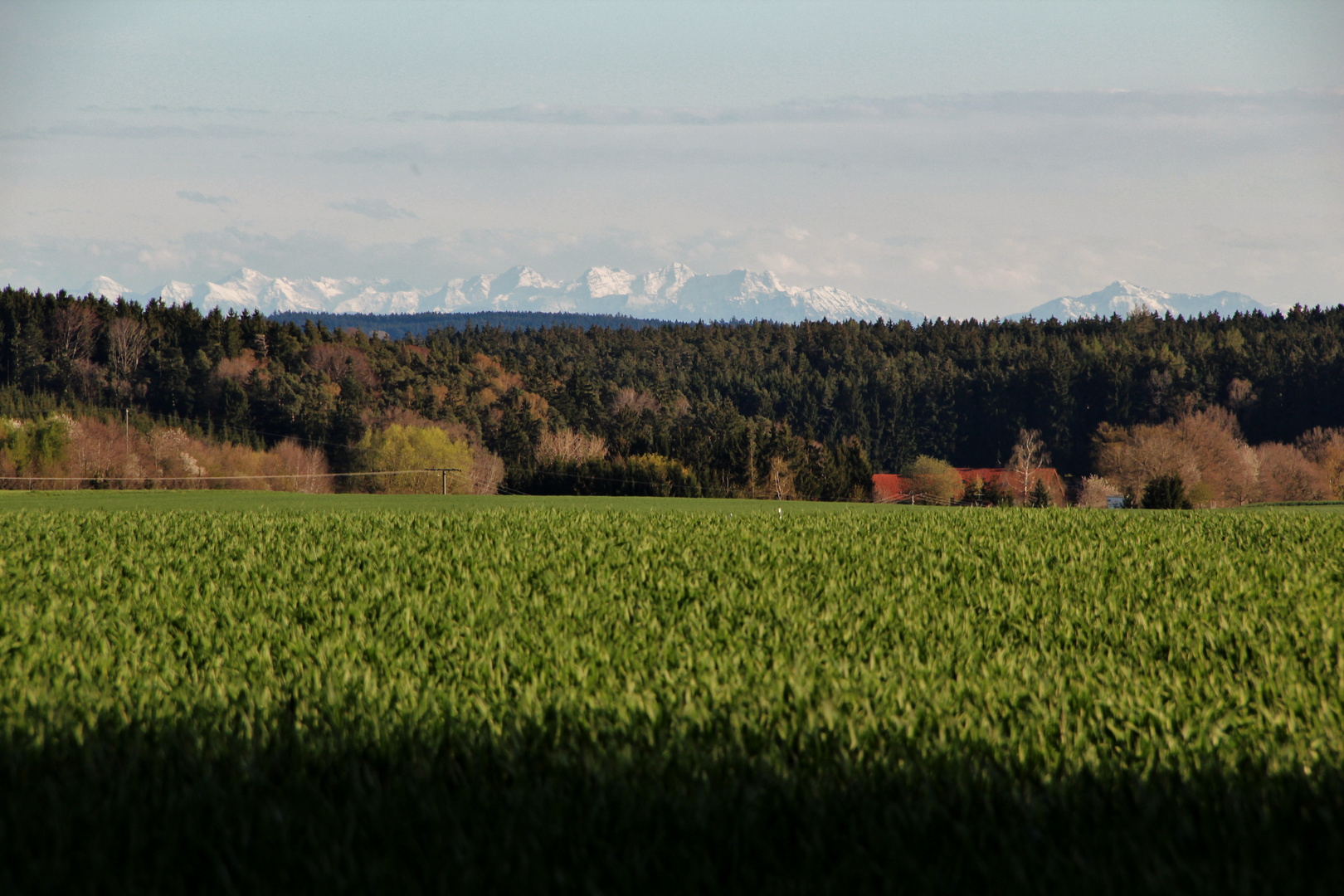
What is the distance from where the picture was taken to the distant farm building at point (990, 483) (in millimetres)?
101125

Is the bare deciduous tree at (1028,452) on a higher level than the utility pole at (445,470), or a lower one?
higher

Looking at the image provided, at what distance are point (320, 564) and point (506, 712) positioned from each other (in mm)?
6882

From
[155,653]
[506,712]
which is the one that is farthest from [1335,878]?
[155,653]

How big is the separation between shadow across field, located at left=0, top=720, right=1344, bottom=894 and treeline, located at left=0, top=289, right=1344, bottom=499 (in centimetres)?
7536

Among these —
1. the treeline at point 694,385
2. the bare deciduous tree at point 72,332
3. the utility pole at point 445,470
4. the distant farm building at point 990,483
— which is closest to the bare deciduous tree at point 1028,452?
the distant farm building at point 990,483

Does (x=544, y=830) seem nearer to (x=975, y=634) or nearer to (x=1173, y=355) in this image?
(x=975, y=634)

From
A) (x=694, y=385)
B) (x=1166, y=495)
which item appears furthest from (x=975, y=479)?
(x=1166, y=495)

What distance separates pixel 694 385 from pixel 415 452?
52.2 metres

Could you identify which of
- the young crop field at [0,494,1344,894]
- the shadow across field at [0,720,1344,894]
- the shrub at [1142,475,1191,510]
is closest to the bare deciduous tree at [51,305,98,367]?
the shrub at [1142,475,1191,510]

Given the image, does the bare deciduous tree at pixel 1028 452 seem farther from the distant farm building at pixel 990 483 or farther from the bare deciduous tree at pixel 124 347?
the bare deciduous tree at pixel 124 347

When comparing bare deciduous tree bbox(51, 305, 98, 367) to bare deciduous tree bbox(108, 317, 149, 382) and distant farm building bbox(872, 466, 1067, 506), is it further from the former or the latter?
distant farm building bbox(872, 466, 1067, 506)

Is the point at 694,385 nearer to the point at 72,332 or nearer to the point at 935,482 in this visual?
the point at 935,482

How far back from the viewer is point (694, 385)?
5320 inches

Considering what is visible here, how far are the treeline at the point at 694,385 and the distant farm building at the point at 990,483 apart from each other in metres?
4.93
